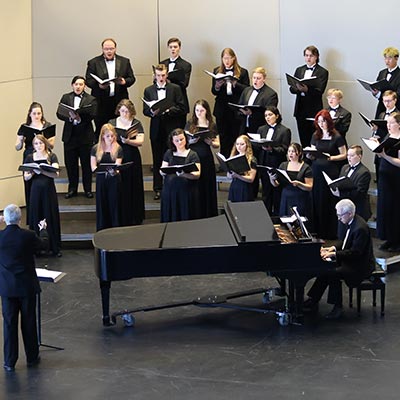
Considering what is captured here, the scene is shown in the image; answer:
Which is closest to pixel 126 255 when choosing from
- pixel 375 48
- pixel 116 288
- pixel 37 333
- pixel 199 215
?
pixel 37 333

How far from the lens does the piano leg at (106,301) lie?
898 centimetres

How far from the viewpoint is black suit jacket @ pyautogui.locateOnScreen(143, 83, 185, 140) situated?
11.9 meters

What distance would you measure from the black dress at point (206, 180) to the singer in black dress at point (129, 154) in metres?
0.57

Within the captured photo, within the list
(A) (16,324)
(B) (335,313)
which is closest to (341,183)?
(B) (335,313)

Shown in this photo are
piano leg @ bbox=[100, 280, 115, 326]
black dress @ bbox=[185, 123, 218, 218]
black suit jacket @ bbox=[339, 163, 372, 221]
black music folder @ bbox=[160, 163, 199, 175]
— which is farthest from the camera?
black dress @ bbox=[185, 123, 218, 218]

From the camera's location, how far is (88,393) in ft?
25.5

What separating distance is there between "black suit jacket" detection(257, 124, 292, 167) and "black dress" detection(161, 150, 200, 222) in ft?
2.89

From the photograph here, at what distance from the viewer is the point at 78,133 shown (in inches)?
476

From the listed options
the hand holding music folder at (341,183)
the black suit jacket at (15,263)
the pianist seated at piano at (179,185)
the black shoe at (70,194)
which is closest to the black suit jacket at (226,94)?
the pianist seated at piano at (179,185)

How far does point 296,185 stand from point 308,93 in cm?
195

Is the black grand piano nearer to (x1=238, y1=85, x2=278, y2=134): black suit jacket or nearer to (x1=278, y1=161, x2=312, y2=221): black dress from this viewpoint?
(x1=278, y1=161, x2=312, y2=221): black dress

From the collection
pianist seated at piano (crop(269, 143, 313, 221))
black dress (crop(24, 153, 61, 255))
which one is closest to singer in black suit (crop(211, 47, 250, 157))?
pianist seated at piano (crop(269, 143, 313, 221))

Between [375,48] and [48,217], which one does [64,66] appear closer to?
[48,217]

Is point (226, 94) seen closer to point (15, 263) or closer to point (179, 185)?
point (179, 185)
